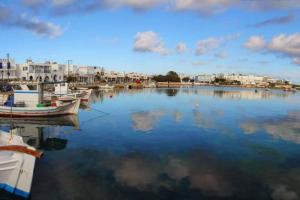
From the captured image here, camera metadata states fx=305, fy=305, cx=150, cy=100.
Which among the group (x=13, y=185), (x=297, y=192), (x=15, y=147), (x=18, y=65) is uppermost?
(x=18, y=65)

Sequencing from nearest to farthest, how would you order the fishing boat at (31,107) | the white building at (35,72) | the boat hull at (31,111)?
the boat hull at (31,111) → the fishing boat at (31,107) → the white building at (35,72)

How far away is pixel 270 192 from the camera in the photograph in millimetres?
13719

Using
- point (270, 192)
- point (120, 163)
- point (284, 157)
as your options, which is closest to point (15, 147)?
point (120, 163)

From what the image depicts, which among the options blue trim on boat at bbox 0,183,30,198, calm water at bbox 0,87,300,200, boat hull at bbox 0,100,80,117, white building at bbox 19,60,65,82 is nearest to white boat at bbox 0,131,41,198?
blue trim on boat at bbox 0,183,30,198

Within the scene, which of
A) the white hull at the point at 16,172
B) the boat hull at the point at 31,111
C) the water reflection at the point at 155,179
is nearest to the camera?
the white hull at the point at 16,172

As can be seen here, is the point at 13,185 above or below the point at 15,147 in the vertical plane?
below

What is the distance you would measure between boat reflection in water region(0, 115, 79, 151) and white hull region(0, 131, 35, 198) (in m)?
7.48

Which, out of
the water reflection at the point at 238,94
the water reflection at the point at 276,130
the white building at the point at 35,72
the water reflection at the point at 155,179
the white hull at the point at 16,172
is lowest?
the water reflection at the point at 155,179

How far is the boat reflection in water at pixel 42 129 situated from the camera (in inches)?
862

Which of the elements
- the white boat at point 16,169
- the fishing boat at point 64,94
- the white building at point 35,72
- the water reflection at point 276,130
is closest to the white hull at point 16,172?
the white boat at point 16,169

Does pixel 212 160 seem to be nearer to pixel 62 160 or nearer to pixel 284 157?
pixel 284 157

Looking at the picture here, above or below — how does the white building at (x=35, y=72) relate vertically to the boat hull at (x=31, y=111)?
above

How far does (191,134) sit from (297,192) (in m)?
13.1

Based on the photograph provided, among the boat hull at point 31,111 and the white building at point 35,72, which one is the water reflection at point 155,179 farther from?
the white building at point 35,72
